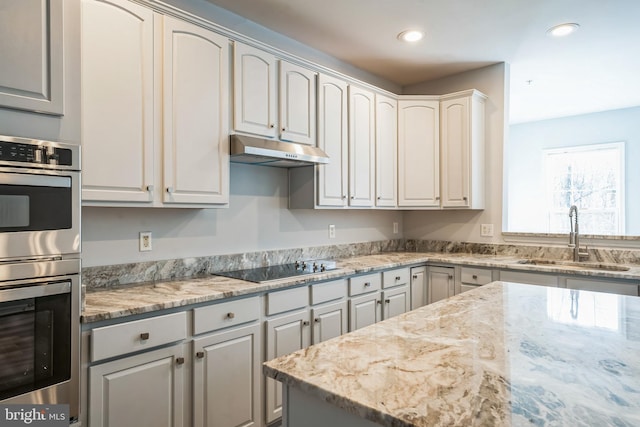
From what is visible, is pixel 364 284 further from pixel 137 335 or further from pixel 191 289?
pixel 137 335

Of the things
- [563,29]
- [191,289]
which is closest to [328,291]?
[191,289]

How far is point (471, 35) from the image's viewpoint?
118 inches

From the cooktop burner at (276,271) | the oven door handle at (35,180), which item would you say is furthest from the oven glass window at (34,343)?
the cooktop burner at (276,271)

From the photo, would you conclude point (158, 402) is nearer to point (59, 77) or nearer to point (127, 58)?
point (59, 77)

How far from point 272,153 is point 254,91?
0.41m

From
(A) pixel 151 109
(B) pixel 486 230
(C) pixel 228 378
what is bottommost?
(C) pixel 228 378

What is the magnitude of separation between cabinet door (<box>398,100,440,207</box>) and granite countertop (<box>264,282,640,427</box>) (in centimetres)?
225

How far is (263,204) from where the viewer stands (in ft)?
9.40

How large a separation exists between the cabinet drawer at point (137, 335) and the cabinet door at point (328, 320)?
35.4 inches

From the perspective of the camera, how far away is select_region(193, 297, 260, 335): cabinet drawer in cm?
184

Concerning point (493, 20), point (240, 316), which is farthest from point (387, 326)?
point (493, 20)

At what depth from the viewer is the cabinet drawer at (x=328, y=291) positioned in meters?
2.43

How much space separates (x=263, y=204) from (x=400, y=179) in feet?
4.73

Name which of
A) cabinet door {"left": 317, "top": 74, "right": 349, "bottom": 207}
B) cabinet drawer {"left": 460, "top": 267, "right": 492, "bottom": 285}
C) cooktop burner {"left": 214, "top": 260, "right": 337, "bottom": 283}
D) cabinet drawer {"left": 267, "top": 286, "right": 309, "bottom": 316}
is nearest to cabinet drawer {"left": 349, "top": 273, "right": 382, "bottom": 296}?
cooktop burner {"left": 214, "top": 260, "right": 337, "bottom": 283}
